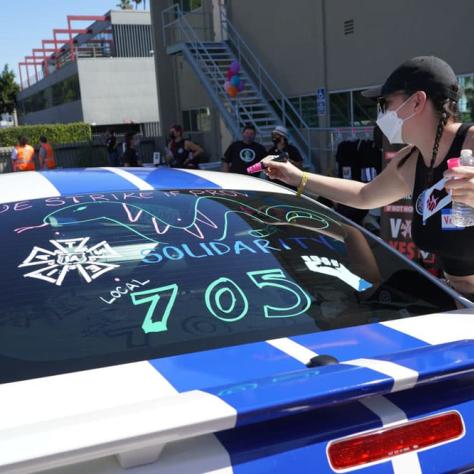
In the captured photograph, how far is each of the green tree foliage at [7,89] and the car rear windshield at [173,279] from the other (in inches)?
2486

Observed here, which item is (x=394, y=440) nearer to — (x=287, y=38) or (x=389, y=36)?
(x=389, y=36)

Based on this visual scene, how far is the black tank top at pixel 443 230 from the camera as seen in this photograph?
203 cm

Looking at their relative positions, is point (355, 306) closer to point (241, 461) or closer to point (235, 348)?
point (235, 348)

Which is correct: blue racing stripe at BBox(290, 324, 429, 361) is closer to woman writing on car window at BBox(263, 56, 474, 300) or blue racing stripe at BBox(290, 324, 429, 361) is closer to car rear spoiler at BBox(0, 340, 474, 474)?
car rear spoiler at BBox(0, 340, 474, 474)

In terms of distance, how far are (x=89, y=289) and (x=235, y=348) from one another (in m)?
0.48

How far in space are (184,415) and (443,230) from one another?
1359 mm

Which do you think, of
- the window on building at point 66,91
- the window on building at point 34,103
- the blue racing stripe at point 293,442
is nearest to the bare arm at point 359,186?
the blue racing stripe at point 293,442

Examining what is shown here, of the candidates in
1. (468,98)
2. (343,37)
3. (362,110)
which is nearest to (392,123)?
(468,98)

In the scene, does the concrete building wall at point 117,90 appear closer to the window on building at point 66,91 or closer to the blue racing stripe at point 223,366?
the window on building at point 66,91

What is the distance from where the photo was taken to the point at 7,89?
194 feet

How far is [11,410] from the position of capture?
1169 millimetres

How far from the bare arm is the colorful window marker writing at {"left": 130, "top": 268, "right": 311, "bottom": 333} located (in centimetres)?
95

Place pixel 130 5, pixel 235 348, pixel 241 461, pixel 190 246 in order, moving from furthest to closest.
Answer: pixel 130 5 < pixel 190 246 < pixel 235 348 < pixel 241 461

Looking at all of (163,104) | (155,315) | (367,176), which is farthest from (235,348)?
(163,104)
